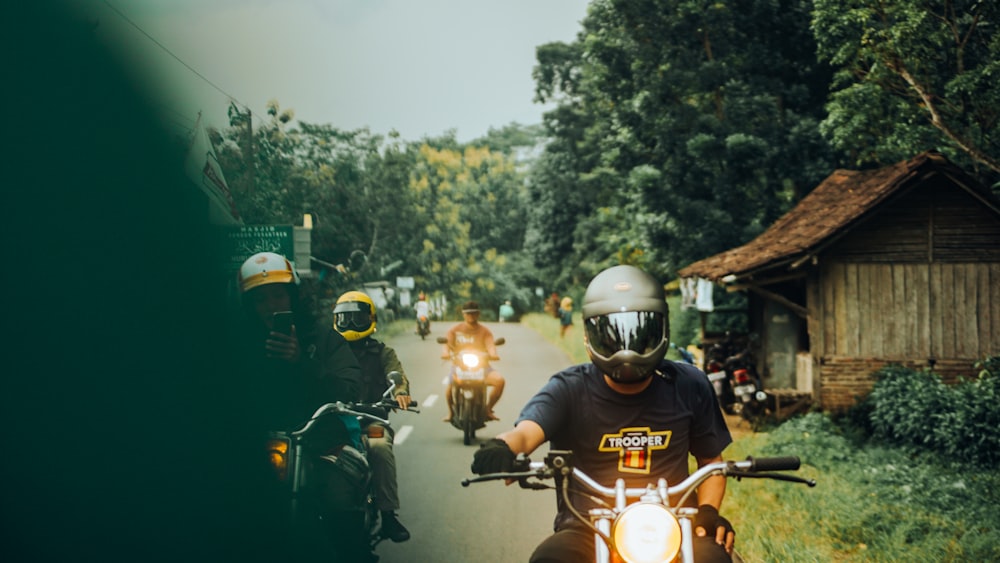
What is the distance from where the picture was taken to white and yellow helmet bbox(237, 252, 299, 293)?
4.50 meters

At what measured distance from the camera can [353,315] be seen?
530cm

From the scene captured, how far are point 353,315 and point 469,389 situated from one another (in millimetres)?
5144

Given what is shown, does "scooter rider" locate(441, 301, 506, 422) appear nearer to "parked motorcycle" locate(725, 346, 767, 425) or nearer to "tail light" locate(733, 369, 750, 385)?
"parked motorcycle" locate(725, 346, 767, 425)

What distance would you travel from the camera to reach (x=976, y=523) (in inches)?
293

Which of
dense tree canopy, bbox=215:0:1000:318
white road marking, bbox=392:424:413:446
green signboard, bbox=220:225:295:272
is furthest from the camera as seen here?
white road marking, bbox=392:424:413:446

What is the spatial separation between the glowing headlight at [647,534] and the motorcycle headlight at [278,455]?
7.64 ft

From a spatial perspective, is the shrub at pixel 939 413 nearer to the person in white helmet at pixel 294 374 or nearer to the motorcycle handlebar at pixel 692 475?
the person in white helmet at pixel 294 374

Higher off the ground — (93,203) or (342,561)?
(93,203)

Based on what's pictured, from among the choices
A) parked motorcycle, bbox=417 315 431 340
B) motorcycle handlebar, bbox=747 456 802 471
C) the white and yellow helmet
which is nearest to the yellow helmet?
the white and yellow helmet

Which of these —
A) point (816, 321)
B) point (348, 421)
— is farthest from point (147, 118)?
point (816, 321)

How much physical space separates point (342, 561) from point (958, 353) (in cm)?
1026

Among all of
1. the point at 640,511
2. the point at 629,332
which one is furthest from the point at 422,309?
the point at 640,511

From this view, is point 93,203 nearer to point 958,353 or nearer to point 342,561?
point 342,561

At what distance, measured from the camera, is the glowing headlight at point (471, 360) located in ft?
33.1
